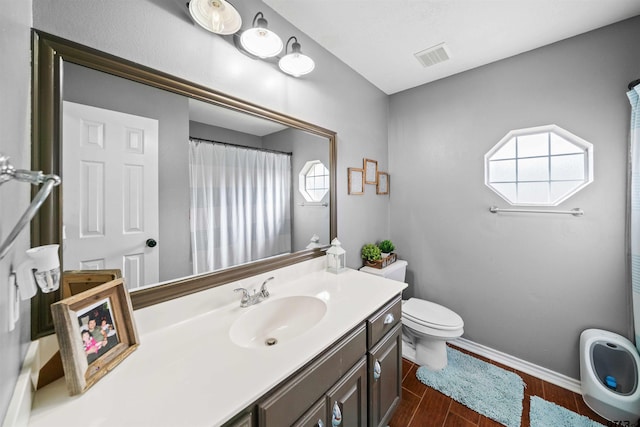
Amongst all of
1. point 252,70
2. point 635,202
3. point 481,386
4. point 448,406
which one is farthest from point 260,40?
point 481,386

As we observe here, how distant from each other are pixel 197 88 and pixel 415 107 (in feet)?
6.77

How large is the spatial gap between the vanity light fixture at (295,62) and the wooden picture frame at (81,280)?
1.33m

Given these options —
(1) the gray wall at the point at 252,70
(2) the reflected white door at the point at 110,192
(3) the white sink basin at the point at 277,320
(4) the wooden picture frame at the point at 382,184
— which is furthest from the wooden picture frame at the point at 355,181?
(2) the reflected white door at the point at 110,192

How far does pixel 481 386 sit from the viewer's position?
1.67 meters

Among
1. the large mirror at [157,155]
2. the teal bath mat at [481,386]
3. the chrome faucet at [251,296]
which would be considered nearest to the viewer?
the large mirror at [157,155]

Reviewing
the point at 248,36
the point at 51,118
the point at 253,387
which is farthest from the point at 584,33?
the point at 51,118

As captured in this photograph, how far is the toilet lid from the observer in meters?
1.77

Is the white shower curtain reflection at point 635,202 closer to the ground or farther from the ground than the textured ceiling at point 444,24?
closer to the ground

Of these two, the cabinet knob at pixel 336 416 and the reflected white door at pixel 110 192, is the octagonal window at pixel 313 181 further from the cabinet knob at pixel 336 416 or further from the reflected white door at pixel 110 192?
the cabinet knob at pixel 336 416

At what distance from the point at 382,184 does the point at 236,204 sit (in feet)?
5.30

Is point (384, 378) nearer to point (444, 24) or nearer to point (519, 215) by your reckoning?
point (519, 215)

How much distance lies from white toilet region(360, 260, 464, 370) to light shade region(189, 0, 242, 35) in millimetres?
1870

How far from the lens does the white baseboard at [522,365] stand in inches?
65.7

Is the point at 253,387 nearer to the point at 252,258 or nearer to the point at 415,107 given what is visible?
the point at 252,258
